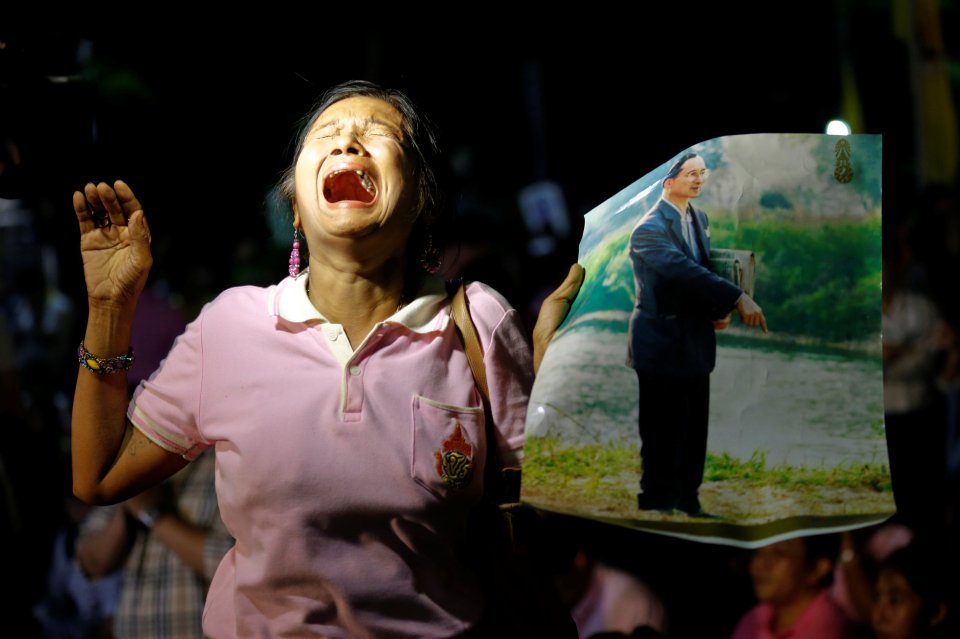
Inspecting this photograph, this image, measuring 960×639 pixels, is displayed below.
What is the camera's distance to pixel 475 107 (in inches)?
683

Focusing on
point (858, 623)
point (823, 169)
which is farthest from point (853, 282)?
point (858, 623)

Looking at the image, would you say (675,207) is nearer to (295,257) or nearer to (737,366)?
(737,366)

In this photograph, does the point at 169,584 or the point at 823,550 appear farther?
the point at 169,584

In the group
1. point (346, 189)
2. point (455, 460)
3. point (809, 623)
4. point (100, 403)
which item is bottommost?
point (809, 623)

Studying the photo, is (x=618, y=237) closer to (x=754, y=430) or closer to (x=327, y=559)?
(x=754, y=430)

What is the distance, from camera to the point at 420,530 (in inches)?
86.4

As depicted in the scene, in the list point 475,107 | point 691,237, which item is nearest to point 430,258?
point 691,237

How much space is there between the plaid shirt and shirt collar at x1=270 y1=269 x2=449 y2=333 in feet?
5.84

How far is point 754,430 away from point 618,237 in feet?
1.44

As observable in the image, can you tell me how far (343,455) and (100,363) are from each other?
548 millimetres

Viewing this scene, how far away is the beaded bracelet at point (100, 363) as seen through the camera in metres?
2.30

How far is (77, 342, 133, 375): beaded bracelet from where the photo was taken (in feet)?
7.54

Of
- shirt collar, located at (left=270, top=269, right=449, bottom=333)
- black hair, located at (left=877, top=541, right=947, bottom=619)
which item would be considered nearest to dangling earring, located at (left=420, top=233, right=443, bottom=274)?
shirt collar, located at (left=270, top=269, right=449, bottom=333)

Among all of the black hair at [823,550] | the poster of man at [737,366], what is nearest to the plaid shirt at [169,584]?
the black hair at [823,550]
